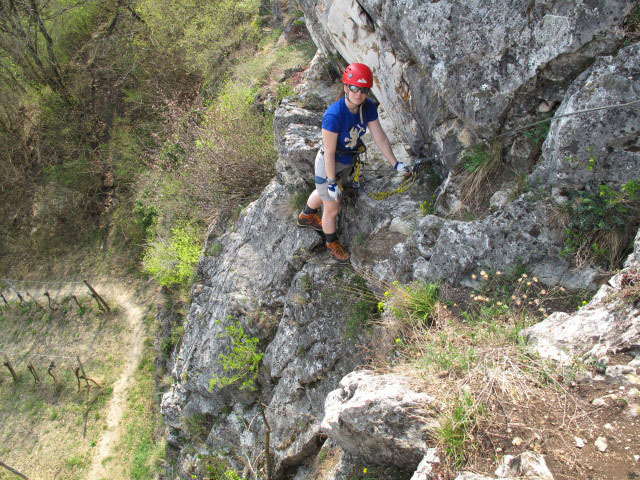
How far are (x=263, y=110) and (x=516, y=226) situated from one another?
24.6 ft

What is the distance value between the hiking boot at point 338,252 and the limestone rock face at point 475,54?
64.3 inches

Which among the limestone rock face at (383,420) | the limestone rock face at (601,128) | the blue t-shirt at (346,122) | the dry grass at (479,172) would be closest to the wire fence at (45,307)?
the limestone rock face at (383,420)

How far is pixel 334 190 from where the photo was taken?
16.9 ft

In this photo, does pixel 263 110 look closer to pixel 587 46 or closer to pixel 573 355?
pixel 587 46

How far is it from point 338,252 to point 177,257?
20.7ft

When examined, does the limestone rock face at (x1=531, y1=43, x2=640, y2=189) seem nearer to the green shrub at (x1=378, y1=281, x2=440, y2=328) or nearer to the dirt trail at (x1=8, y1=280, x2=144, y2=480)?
the green shrub at (x1=378, y1=281, x2=440, y2=328)

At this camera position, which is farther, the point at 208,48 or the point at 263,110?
the point at 208,48

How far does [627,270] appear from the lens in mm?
3332

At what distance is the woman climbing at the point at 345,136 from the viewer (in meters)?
4.49

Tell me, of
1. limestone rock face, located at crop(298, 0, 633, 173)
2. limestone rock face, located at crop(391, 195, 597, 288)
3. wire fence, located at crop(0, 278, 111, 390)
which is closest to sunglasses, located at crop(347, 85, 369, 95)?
limestone rock face, located at crop(298, 0, 633, 173)

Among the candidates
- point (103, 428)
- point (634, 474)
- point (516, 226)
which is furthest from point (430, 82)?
point (103, 428)

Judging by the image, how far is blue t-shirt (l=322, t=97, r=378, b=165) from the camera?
462cm

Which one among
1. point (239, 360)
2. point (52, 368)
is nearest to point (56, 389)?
point (52, 368)

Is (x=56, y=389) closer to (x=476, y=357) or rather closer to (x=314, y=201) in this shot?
(x=314, y=201)
